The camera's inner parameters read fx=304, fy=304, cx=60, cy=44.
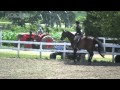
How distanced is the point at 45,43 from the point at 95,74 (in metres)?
4.85

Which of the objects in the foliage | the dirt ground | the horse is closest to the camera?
the dirt ground

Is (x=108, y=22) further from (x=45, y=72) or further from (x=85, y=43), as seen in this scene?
(x=45, y=72)

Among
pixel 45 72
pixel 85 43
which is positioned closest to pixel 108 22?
pixel 85 43

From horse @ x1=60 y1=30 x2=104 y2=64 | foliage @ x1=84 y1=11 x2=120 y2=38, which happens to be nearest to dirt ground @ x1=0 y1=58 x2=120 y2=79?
horse @ x1=60 y1=30 x2=104 y2=64

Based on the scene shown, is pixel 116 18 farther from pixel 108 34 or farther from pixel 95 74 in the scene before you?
pixel 95 74

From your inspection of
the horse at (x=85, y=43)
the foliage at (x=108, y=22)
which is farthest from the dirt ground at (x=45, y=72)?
the foliage at (x=108, y=22)

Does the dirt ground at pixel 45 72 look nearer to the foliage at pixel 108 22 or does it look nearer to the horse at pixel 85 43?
the horse at pixel 85 43

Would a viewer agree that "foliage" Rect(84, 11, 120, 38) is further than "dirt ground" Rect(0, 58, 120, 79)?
Yes

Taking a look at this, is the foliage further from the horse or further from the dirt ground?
the dirt ground

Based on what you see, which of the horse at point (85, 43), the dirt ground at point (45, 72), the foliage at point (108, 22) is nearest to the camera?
the dirt ground at point (45, 72)
